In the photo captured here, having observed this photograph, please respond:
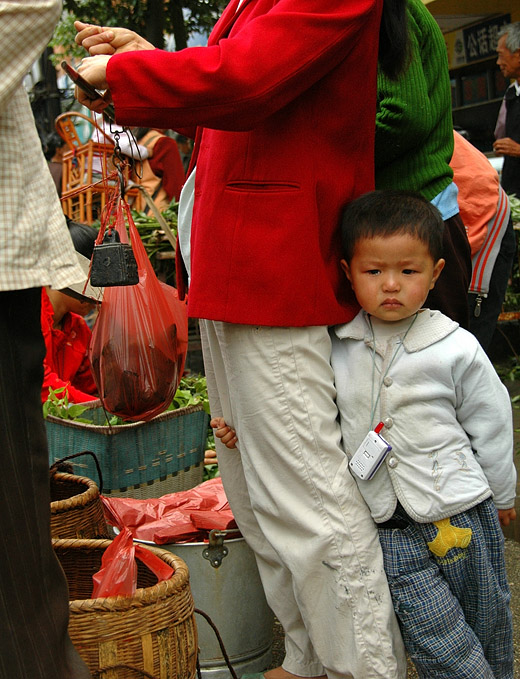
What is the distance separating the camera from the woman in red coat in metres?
1.90

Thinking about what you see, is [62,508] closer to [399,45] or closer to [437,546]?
[437,546]

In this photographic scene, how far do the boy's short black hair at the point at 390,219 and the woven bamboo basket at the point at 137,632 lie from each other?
0.96m

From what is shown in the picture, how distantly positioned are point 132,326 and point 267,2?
1.21 metres

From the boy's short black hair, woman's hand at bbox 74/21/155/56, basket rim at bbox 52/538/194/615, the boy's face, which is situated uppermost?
woman's hand at bbox 74/21/155/56

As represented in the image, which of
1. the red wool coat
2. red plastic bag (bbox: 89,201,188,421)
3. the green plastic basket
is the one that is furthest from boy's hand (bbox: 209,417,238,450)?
the green plastic basket

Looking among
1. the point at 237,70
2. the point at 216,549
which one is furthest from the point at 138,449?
the point at 237,70

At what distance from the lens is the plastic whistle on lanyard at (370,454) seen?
2.03m

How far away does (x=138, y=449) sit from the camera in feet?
10.8

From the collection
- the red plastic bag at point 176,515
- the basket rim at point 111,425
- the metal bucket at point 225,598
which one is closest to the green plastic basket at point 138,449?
the basket rim at point 111,425

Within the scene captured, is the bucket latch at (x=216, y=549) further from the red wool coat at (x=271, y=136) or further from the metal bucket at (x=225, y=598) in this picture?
the red wool coat at (x=271, y=136)

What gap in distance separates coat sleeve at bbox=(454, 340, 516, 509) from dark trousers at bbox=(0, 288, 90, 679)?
1.09m

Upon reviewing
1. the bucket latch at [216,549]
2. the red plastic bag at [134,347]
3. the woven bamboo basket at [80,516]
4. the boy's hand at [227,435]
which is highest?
the red plastic bag at [134,347]

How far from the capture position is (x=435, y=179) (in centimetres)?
242

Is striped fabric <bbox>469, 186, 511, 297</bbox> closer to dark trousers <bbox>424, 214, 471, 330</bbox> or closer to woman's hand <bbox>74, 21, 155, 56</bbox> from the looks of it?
dark trousers <bbox>424, 214, 471, 330</bbox>
